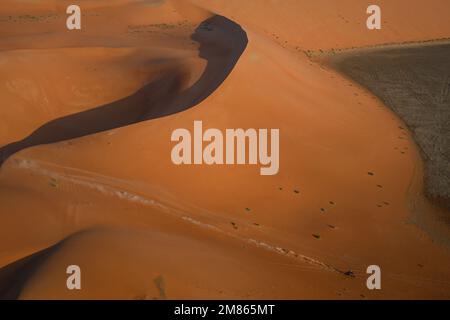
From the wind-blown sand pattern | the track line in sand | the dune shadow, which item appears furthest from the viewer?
the dune shadow

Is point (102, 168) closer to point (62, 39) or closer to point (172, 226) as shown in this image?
point (172, 226)

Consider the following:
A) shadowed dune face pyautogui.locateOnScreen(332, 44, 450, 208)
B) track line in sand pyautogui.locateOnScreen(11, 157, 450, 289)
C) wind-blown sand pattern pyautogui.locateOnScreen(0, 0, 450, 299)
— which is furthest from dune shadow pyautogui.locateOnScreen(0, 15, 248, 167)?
shadowed dune face pyautogui.locateOnScreen(332, 44, 450, 208)

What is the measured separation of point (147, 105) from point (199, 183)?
370cm

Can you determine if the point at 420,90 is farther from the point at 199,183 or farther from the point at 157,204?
the point at 157,204

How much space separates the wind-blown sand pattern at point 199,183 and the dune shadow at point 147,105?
0.04 metres

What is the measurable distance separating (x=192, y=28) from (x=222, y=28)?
169cm

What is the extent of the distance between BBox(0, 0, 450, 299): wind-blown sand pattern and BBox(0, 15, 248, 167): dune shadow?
45 millimetres

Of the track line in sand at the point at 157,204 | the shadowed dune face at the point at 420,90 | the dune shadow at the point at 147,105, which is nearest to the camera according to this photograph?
the track line in sand at the point at 157,204

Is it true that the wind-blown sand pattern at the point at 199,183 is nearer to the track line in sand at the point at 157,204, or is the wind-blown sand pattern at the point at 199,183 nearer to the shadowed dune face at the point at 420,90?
the track line in sand at the point at 157,204

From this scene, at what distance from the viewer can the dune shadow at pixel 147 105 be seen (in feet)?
29.6

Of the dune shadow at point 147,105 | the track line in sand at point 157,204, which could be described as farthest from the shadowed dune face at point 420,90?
the dune shadow at point 147,105

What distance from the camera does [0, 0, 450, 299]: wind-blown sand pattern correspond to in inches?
199

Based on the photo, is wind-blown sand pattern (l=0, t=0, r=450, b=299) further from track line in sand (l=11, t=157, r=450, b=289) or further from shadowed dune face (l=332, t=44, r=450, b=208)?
shadowed dune face (l=332, t=44, r=450, b=208)

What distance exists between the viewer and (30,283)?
14.4ft
